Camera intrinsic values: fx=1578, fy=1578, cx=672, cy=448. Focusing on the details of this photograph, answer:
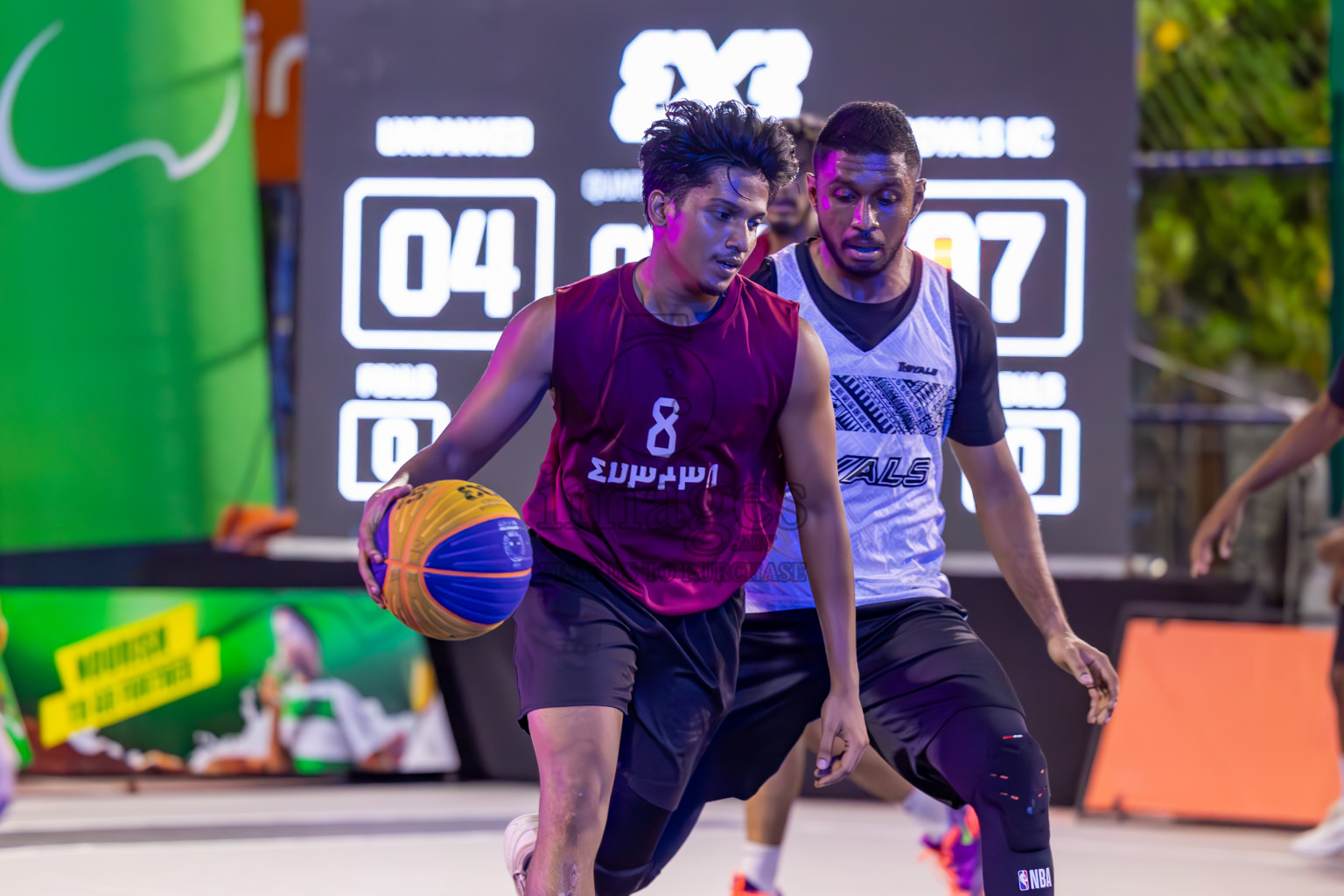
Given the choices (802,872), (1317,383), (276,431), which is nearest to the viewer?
(802,872)

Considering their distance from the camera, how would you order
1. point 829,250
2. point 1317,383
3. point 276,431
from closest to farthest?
point 829,250 → point 276,431 → point 1317,383

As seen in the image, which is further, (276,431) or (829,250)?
(276,431)

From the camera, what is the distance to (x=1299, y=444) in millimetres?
4195

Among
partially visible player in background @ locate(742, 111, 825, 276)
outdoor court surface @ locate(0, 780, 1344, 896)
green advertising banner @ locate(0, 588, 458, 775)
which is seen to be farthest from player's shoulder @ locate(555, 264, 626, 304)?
green advertising banner @ locate(0, 588, 458, 775)

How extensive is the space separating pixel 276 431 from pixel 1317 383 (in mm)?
8153

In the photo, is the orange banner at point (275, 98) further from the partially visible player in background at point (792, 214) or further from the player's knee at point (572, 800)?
the player's knee at point (572, 800)

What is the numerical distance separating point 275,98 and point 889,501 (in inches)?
262

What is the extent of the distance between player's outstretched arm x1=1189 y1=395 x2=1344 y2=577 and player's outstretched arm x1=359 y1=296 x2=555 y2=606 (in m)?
1.85

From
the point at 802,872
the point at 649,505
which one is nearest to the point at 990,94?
the point at 802,872

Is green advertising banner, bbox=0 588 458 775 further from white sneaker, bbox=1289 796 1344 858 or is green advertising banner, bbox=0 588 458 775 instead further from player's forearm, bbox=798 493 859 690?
player's forearm, bbox=798 493 859 690

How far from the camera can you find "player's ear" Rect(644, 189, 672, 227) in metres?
3.08

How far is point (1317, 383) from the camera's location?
40.0ft

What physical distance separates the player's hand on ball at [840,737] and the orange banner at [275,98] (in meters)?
6.83

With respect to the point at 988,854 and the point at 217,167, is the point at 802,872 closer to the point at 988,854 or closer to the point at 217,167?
the point at 988,854
